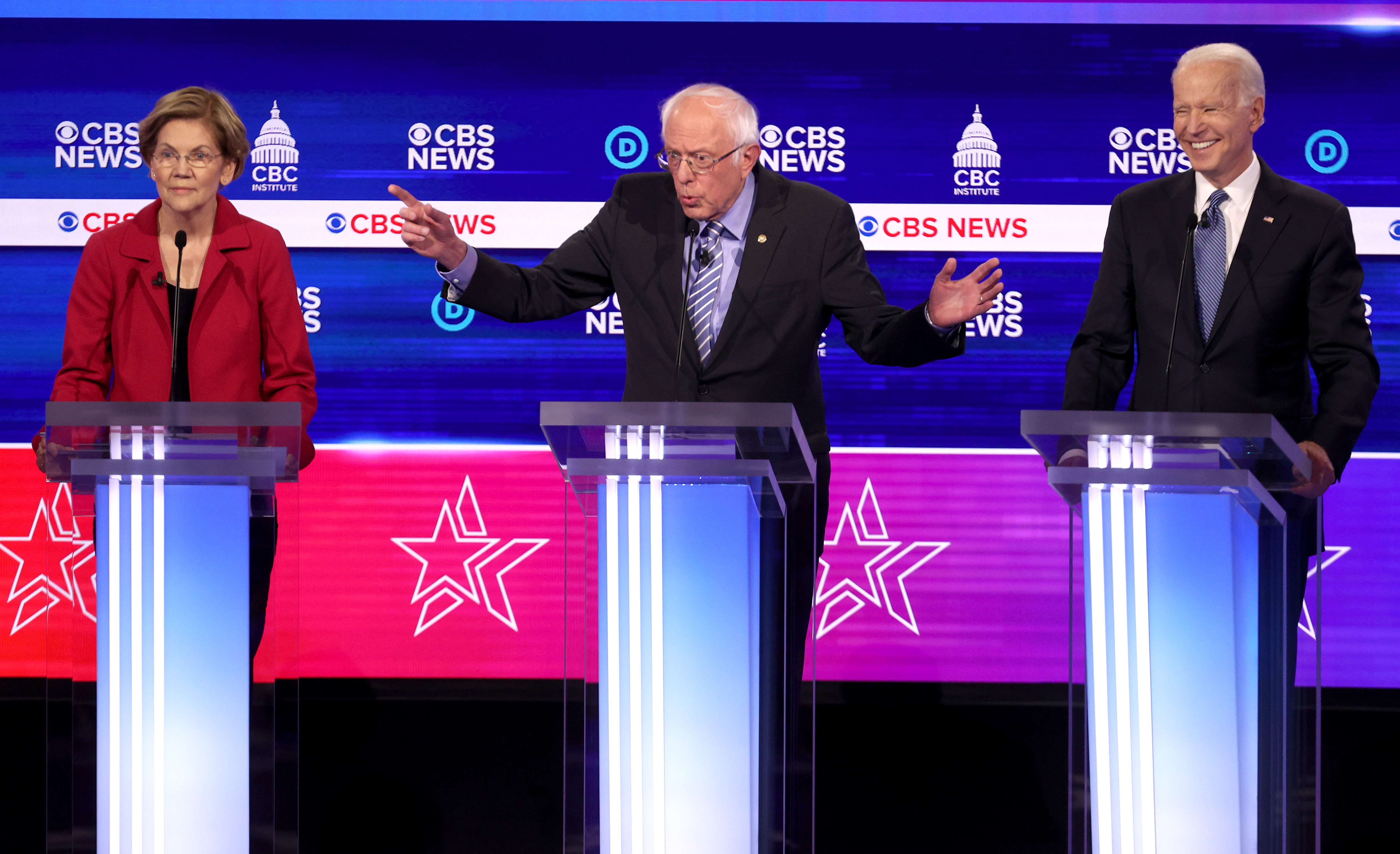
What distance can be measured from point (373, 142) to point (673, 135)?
2090 mm

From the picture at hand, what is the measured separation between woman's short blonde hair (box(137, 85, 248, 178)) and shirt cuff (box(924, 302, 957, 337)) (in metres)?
1.45

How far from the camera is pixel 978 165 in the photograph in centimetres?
441

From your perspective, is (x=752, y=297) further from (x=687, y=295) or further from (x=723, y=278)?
(x=687, y=295)

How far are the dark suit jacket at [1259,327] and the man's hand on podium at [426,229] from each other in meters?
1.26

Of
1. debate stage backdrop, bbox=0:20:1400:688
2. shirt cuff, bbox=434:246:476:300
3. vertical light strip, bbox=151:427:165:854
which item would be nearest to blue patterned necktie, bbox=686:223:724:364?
shirt cuff, bbox=434:246:476:300

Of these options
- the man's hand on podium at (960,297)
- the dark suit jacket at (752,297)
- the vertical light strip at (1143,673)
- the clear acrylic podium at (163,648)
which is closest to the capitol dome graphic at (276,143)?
the dark suit jacket at (752,297)

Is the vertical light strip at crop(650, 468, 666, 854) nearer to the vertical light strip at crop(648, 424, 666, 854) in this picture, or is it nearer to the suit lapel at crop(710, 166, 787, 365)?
the vertical light strip at crop(648, 424, 666, 854)

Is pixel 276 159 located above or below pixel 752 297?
above

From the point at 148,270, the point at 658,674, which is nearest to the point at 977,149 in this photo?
the point at 148,270

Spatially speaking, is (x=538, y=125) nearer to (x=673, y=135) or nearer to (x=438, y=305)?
(x=438, y=305)

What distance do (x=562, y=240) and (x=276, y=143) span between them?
1010 mm

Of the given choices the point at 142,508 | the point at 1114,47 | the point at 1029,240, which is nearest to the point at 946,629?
the point at 1029,240

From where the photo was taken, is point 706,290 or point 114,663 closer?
point 114,663

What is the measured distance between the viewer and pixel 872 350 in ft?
8.72
